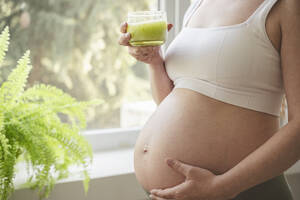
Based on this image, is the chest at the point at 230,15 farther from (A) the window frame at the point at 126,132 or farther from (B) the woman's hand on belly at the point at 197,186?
(A) the window frame at the point at 126,132

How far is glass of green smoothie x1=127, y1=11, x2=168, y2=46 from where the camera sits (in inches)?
41.3

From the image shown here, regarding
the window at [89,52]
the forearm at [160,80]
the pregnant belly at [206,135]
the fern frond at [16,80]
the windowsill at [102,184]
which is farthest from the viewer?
the window at [89,52]

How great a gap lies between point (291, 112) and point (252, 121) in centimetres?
13

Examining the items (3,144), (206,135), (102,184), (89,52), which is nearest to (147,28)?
(206,135)

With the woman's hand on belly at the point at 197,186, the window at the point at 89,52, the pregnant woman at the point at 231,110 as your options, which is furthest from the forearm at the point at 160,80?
the window at the point at 89,52

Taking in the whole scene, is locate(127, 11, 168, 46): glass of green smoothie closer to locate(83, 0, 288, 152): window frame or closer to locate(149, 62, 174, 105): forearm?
locate(149, 62, 174, 105): forearm

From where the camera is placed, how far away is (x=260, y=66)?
3.24 feet

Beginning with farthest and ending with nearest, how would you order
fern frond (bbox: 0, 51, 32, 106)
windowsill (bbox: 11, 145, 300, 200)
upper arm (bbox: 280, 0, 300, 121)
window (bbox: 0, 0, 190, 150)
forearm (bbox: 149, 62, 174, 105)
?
window (bbox: 0, 0, 190, 150) → windowsill (bbox: 11, 145, 300, 200) → fern frond (bbox: 0, 51, 32, 106) → forearm (bbox: 149, 62, 174, 105) → upper arm (bbox: 280, 0, 300, 121)

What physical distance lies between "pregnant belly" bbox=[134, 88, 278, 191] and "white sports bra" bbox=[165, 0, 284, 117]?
0.10 ft

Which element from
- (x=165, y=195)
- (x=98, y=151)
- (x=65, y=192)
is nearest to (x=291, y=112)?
(x=165, y=195)

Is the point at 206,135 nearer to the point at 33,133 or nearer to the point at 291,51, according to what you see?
the point at 291,51

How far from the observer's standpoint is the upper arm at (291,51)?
2.88 ft

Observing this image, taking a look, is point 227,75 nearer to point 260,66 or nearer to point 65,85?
point 260,66

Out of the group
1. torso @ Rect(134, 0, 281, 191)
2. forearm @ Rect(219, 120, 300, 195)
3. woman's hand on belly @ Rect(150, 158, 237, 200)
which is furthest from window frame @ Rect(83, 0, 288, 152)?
forearm @ Rect(219, 120, 300, 195)
